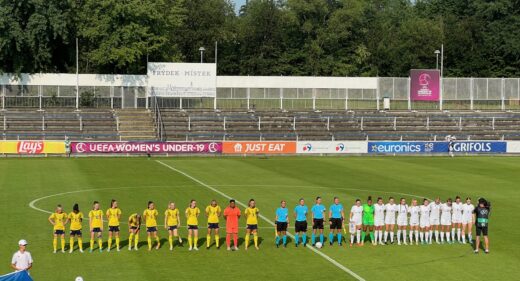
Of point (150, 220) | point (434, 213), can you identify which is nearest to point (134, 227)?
point (150, 220)

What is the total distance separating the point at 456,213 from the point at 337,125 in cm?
5143

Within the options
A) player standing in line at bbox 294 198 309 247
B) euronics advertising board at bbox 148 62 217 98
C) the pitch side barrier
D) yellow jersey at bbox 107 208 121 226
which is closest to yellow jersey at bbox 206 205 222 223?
player standing in line at bbox 294 198 309 247

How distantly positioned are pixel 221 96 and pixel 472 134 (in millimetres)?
26652

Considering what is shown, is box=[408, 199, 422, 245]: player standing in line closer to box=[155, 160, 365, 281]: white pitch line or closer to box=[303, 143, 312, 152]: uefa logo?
box=[155, 160, 365, 281]: white pitch line

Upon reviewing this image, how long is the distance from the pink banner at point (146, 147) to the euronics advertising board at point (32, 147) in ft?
4.18

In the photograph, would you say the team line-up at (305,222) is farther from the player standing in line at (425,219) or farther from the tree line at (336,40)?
the tree line at (336,40)

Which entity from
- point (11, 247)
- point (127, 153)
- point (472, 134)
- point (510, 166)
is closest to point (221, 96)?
point (127, 153)

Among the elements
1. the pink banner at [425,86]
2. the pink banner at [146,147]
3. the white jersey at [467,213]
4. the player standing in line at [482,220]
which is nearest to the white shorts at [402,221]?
the white jersey at [467,213]

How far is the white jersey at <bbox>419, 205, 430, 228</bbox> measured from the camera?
99.9ft

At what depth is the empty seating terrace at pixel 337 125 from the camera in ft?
255

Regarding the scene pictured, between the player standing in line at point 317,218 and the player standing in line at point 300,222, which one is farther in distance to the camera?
the player standing in line at point 317,218

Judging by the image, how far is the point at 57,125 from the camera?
7631 cm

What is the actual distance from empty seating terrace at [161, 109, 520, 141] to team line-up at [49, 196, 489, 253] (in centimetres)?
4526

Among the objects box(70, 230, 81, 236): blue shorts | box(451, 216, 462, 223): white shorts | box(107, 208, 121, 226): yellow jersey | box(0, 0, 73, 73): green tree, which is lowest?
box(70, 230, 81, 236): blue shorts
